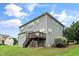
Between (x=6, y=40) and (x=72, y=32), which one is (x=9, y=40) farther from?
(x=72, y=32)

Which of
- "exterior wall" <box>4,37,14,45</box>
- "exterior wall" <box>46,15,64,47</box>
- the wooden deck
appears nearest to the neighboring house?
"exterior wall" <box>4,37,14,45</box>

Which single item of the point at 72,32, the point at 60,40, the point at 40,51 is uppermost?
the point at 72,32

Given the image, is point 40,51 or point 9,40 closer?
point 40,51

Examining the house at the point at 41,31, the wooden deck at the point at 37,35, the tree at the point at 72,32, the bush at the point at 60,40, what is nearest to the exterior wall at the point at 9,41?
the house at the point at 41,31

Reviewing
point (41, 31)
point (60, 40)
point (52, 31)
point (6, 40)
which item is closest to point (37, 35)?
point (41, 31)

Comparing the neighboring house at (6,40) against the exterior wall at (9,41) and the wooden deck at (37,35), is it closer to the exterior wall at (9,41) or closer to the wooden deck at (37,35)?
the exterior wall at (9,41)

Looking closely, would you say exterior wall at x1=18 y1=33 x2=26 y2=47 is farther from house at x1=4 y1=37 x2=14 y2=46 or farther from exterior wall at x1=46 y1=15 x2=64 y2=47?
exterior wall at x1=46 y1=15 x2=64 y2=47
